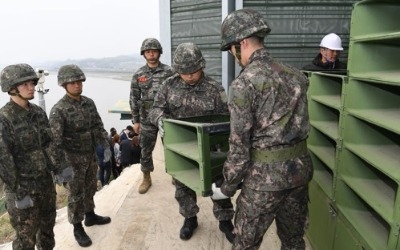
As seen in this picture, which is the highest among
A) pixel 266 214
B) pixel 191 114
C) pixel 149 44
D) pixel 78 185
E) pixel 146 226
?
pixel 149 44

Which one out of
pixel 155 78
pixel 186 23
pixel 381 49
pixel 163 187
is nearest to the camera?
pixel 381 49

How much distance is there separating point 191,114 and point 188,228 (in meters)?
1.23

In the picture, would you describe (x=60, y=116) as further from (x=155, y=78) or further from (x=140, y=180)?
(x=140, y=180)

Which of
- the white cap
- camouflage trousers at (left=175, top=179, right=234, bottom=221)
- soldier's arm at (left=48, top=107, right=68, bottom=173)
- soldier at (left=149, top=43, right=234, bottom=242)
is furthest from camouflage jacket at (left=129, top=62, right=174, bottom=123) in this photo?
the white cap

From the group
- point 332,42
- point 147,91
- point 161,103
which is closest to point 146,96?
point 147,91

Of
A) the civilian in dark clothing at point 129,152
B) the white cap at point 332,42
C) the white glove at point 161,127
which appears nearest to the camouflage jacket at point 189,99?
the white glove at point 161,127

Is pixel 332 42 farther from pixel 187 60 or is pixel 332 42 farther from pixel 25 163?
pixel 25 163

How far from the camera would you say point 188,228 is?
11.2 feet

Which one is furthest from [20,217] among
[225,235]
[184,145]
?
Result: [225,235]

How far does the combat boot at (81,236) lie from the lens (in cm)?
339

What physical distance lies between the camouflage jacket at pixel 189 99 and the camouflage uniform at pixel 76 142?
78 centimetres

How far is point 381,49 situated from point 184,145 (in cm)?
166

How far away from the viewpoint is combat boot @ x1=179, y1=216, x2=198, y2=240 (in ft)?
11.1

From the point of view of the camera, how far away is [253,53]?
212 cm
